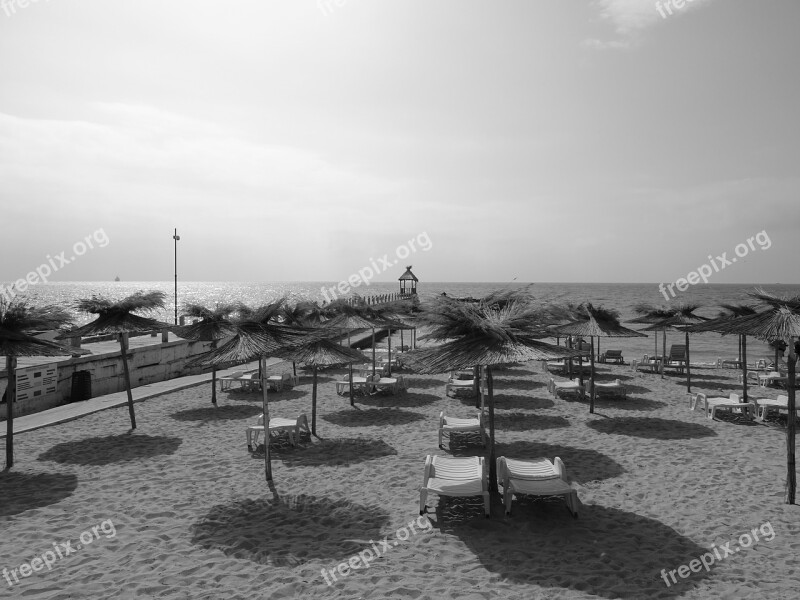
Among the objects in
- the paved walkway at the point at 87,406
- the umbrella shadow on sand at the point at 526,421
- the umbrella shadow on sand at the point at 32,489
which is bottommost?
the umbrella shadow on sand at the point at 526,421

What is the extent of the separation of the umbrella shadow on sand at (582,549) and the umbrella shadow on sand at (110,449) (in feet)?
18.4

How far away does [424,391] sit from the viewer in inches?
600

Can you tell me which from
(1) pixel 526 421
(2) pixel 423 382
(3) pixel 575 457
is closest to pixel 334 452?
(3) pixel 575 457

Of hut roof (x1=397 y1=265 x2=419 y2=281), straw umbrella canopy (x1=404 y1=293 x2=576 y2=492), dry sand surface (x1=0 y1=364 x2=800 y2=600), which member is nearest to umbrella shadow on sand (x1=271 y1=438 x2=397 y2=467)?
dry sand surface (x1=0 y1=364 x2=800 y2=600)

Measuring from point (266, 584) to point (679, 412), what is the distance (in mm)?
11062

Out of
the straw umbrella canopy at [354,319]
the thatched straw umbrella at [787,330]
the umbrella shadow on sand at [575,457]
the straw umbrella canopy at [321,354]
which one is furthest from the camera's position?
the straw umbrella canopy at [354,319]

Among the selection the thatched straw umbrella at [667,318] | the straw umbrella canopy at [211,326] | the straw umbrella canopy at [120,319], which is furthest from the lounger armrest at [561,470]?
the thatched straw umbrella at [667,318]

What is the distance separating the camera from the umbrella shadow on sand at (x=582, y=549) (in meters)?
4.83

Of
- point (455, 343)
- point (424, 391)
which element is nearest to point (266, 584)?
point (455, 343)

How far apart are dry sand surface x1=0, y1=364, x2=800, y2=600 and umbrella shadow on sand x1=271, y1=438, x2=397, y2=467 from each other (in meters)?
0.05

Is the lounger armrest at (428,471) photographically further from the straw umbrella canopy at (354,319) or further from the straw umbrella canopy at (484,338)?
the straw umbrella canopy at (354,319)

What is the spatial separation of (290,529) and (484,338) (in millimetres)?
3622

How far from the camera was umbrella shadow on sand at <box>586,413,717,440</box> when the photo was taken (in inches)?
394

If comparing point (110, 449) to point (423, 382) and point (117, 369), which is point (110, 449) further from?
point (423, 382)
